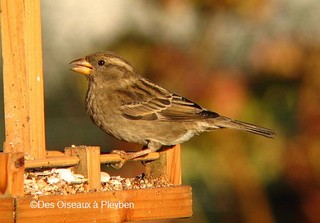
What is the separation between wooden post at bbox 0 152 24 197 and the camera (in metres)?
4.60

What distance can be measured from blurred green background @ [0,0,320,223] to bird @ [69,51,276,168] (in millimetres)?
646

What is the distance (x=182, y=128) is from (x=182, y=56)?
106 cm

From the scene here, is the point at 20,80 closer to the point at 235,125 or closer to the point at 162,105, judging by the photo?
the point at 162,105

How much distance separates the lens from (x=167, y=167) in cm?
577

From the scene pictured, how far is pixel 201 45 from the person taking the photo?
8.05 meters

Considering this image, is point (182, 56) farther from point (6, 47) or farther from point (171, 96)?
point (6, 47)

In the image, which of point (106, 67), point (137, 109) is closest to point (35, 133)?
point (137, 109)

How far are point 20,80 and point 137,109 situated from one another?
1645 mm

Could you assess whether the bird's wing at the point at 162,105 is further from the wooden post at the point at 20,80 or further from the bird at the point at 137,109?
the wooden post at the point at 20,80

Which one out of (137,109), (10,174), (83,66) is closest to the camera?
(10,174)

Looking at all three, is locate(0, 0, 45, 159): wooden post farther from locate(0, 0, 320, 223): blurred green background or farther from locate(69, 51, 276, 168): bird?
locate(0, 0, 320, 223): blurred green background

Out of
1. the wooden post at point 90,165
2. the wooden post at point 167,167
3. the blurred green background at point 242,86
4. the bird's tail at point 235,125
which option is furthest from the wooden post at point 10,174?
the blurred green background at point 242,86

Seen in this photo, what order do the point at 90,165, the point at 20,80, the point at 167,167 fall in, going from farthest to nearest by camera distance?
1. the point at 167,167
2. the point at 20,80
3. the point at 90,165

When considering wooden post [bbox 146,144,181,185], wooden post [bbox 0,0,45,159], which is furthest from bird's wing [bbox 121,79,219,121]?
wooden post [bbox 0,0,45,159]
